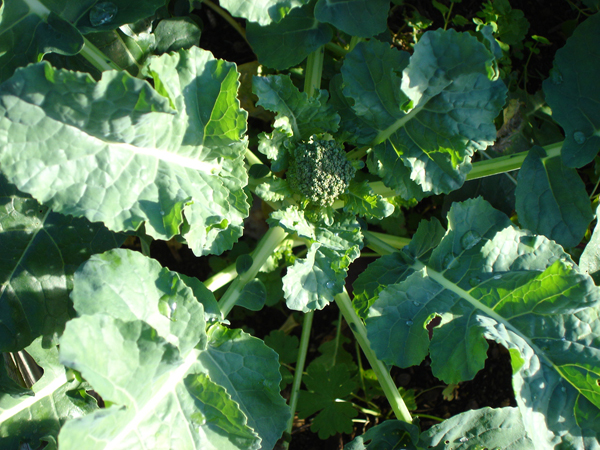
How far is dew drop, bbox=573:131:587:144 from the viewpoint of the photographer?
2.02 m

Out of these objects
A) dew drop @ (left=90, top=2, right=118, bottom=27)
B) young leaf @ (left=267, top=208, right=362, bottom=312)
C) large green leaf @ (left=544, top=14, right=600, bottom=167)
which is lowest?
young leaf @ (left=267, top=208, right=362, bottom=312)

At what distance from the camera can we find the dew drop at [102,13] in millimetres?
1685

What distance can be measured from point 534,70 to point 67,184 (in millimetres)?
2686

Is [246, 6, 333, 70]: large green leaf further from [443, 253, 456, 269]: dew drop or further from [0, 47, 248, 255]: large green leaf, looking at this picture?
[443, 253, 456, 269]: dew drop

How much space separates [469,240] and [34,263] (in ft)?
5.70

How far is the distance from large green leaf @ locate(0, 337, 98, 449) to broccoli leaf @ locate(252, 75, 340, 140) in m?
1.34

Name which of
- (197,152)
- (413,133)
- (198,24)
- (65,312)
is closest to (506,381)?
(413,133)

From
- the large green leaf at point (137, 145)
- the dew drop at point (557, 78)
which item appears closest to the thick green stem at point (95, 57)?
the large green leaf at point (137, 145)

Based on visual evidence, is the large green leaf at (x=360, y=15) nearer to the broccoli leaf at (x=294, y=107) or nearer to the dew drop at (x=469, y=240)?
the broccoli leaf at (x=294, y=107)

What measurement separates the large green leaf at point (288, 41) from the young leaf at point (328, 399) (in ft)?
4.93

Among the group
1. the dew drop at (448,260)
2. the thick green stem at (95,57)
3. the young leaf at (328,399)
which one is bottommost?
the young leaf at (328,399)

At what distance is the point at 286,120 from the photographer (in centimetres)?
180

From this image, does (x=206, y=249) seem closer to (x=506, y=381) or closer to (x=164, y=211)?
(x=164, y=211)

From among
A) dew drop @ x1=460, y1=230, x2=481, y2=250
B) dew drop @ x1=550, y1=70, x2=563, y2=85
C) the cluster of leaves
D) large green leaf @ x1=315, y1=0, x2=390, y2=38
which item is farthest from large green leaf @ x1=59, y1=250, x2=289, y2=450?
dew drop @ x1=550, y1=70, x2=563, y2=85
